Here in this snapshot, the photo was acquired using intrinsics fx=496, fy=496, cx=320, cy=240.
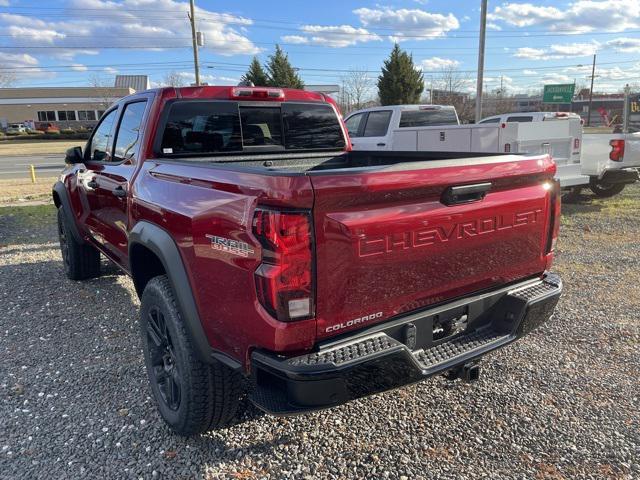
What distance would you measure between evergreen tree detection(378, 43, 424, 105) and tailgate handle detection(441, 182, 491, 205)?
32440 millimetres

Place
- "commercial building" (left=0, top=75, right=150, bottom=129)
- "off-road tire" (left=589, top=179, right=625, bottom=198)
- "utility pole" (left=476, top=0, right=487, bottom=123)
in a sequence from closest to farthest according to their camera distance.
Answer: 1. "off-road tire" (left=589, top=179, right=625, bottom=198)
2. "utility pole" (left=476, top=0, right=487, bottom=123)
3. "commercial building" (left=0, top=75, right=150, bottom=129)

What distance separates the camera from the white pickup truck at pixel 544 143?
26.2ft

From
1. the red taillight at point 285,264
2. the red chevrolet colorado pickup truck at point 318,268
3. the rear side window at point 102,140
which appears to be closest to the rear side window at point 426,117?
the rear side window at point 102,140

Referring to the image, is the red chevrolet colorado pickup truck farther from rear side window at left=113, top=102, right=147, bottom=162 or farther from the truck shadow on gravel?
the truck shadow on gravel

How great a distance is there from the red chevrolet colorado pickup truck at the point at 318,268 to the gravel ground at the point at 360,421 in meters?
0.30

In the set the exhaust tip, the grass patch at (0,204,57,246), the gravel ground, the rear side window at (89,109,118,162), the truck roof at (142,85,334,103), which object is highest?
the truck roof at (142,85,334,103)

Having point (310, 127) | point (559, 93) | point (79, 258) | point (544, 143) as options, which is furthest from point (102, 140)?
point (559, 93)

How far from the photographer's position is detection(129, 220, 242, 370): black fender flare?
8.04 ft

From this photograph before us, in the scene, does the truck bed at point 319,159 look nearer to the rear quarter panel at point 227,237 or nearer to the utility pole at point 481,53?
the rear quarter panel at point 227,237

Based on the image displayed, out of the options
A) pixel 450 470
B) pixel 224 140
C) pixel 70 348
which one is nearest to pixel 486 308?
pixel 450 470

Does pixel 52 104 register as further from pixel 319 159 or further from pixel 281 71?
pixel 319 159

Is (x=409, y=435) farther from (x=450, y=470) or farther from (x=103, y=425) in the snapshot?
(x=103, y=425)

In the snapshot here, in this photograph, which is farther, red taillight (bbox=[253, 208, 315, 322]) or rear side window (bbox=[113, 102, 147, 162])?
rear side window (bbox=[113, 102, 147, 162])

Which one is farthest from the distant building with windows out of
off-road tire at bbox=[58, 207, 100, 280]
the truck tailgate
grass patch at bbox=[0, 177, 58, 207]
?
the truck tailgate
